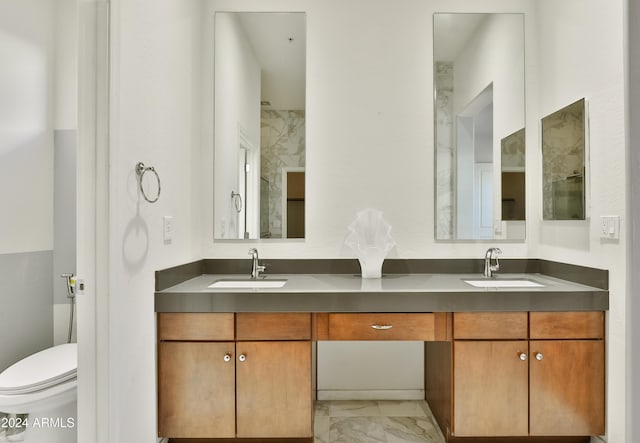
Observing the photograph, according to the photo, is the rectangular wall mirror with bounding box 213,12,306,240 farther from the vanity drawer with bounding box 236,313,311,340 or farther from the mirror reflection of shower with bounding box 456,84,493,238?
the mirror reflection of shower with bounding box 456,84,493,238

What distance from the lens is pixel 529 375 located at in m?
1.88

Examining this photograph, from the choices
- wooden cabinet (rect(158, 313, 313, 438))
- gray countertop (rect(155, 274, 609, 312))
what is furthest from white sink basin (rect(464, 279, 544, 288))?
wooden cabinet (rect(158, 313, 313, 438))

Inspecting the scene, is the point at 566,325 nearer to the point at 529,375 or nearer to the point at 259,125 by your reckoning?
the point at 529,375

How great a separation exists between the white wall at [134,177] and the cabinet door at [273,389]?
41 cm

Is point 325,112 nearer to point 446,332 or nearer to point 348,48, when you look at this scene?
point 348,48

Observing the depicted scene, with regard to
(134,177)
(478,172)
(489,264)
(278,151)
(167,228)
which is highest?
(278,151)

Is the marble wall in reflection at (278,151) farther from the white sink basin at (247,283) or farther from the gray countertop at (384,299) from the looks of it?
the gray countertop at (384,299)

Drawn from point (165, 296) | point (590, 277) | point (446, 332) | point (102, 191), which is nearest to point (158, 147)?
point (102, 191)

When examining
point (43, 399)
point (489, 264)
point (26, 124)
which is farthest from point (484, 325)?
point (26, 124)

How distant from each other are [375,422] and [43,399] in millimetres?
1627

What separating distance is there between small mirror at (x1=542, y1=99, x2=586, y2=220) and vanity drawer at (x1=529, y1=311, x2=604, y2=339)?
0.49 m

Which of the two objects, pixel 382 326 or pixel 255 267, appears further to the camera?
pixel 255 267

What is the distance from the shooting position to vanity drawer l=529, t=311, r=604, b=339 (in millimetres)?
1884

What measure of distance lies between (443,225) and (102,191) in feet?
6.05
